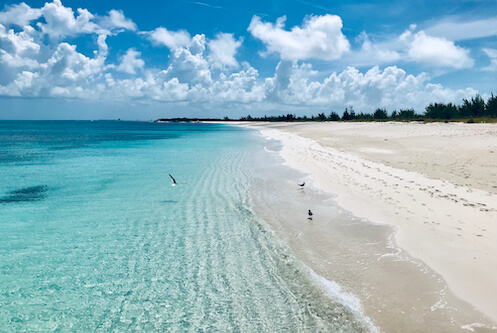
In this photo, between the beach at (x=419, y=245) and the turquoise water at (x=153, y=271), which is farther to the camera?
the turquoise water at (x=153, y=271)

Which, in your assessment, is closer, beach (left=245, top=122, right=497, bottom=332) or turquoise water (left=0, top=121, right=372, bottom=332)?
beach (left=245, top=122, right=497, bottom=332)

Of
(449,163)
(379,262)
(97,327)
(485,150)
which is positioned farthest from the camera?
(485,150)

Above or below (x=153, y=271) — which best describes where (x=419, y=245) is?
above

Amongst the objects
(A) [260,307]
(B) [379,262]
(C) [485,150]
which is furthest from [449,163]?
(A) [260,307]

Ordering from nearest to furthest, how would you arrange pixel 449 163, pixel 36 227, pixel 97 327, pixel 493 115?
pixel 97 327 < pixel 36 227 < pixel 449 163 < pixel 493 115

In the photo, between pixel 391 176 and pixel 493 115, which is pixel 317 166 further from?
pixel 493 115

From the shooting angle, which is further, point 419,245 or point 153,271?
point 419,245

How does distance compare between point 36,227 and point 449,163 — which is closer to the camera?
point 36,227

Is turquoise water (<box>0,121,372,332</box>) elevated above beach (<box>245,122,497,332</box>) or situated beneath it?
situated beneath

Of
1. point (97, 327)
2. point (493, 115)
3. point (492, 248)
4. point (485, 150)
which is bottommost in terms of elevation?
point (97, 327)

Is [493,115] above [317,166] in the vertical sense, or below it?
above

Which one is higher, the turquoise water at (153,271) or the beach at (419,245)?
the beach at (419,245)
